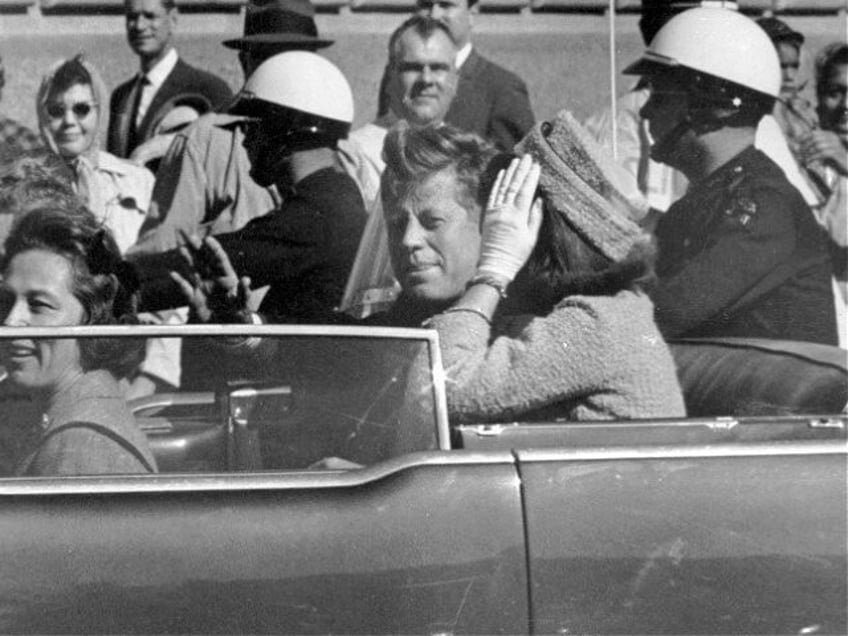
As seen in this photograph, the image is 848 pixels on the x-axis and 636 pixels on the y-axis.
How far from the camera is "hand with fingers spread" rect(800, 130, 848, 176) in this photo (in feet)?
11.5

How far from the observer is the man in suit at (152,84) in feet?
10.7

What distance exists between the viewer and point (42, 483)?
109 inches

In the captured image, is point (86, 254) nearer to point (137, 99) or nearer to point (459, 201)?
point (137, 99)

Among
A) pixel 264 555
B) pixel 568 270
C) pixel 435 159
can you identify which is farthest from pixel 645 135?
pixel 264 555

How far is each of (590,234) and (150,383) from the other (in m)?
1.02

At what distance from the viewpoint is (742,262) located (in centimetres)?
342

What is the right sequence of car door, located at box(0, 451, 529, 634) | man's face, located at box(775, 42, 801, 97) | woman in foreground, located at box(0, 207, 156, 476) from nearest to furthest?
car door, located at box(0, 451, 529, 634) → woman in foreground, located at box(0, 207, 156, 476) → man's face, located at box(775, 42, 801, 97)

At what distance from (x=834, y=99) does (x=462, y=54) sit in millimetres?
883

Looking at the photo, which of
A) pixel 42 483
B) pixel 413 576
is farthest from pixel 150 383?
pixel 413 576

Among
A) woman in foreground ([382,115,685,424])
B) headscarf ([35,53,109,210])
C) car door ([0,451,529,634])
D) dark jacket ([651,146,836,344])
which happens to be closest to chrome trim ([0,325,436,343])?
woman in foreground ([382,115,685,424])

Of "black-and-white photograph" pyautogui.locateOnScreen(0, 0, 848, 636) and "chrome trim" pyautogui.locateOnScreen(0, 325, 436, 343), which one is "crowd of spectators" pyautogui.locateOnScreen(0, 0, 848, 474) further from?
"chrome trim" pyautogui.locateOnScreen(0, 325, 436, 343)

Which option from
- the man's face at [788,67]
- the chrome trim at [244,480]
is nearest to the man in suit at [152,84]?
the chrome trim at [244,480]

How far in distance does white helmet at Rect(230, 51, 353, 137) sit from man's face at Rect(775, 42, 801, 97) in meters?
0.97

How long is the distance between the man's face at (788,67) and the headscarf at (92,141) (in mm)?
1494
